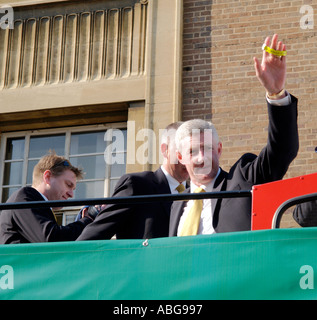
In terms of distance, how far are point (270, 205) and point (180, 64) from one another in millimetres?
7064

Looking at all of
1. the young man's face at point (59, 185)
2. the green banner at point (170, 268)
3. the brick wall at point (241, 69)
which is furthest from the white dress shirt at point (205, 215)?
the brick wall at point (241, 69)

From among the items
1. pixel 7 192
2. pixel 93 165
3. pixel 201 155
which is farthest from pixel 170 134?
pixel 7 192

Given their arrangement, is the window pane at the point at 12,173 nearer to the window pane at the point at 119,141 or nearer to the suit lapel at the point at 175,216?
the window pane at the point at 119,141

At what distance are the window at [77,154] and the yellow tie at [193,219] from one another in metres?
6.43

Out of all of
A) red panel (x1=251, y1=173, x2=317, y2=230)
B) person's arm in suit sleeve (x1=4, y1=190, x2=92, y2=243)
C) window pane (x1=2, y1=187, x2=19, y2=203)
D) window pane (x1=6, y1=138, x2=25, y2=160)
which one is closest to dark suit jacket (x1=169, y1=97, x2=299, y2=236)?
red panel (x1=251, y1=173, x2=317, y2=230)

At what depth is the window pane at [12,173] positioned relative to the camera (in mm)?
12703

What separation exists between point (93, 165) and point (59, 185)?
206 inches

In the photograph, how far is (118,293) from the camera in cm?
523

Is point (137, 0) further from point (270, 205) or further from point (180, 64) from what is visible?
point (270, 205)

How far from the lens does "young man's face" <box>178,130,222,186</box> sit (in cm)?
567

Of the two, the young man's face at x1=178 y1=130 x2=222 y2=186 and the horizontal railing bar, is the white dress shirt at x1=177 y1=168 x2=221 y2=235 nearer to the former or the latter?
the young man's face at x1=178 y1=130 x2=222 y2=186

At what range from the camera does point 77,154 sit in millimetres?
12539

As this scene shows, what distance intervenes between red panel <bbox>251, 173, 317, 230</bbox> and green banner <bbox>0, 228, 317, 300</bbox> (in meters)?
0.18
